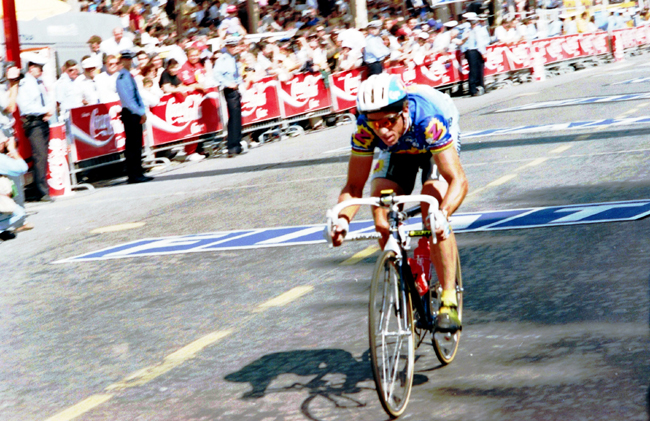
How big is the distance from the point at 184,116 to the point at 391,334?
14183 millimetres

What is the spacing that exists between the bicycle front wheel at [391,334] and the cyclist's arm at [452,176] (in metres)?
0.57

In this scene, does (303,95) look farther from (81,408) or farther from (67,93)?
(81,408)

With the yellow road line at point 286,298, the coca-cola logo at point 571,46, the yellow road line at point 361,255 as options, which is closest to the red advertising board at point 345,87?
the coca-cola logo at point 571,46

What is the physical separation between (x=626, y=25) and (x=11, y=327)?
42.5 metres

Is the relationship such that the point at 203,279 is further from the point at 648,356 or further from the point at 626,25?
the point at 626,25

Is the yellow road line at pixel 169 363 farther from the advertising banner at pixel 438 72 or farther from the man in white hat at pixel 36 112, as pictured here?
the advertising banner at pixel 438 72

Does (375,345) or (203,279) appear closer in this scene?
(375,345)

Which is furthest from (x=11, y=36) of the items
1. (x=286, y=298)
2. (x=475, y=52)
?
(x=475, y=52)

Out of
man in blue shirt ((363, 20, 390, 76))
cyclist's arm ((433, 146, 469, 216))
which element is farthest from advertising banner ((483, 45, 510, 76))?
cyclist's arm ((433, 146, 469, 216))

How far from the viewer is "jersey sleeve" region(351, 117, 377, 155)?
17.4 feet

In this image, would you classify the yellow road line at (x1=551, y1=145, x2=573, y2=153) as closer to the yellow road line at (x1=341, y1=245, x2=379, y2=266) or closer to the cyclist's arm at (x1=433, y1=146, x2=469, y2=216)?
the yellow road line at (x1=341, y1=245, x2=379, y2=266)

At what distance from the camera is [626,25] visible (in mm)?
45656

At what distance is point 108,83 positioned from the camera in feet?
55.3

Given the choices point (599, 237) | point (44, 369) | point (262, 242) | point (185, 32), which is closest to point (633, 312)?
point (599, 237)
